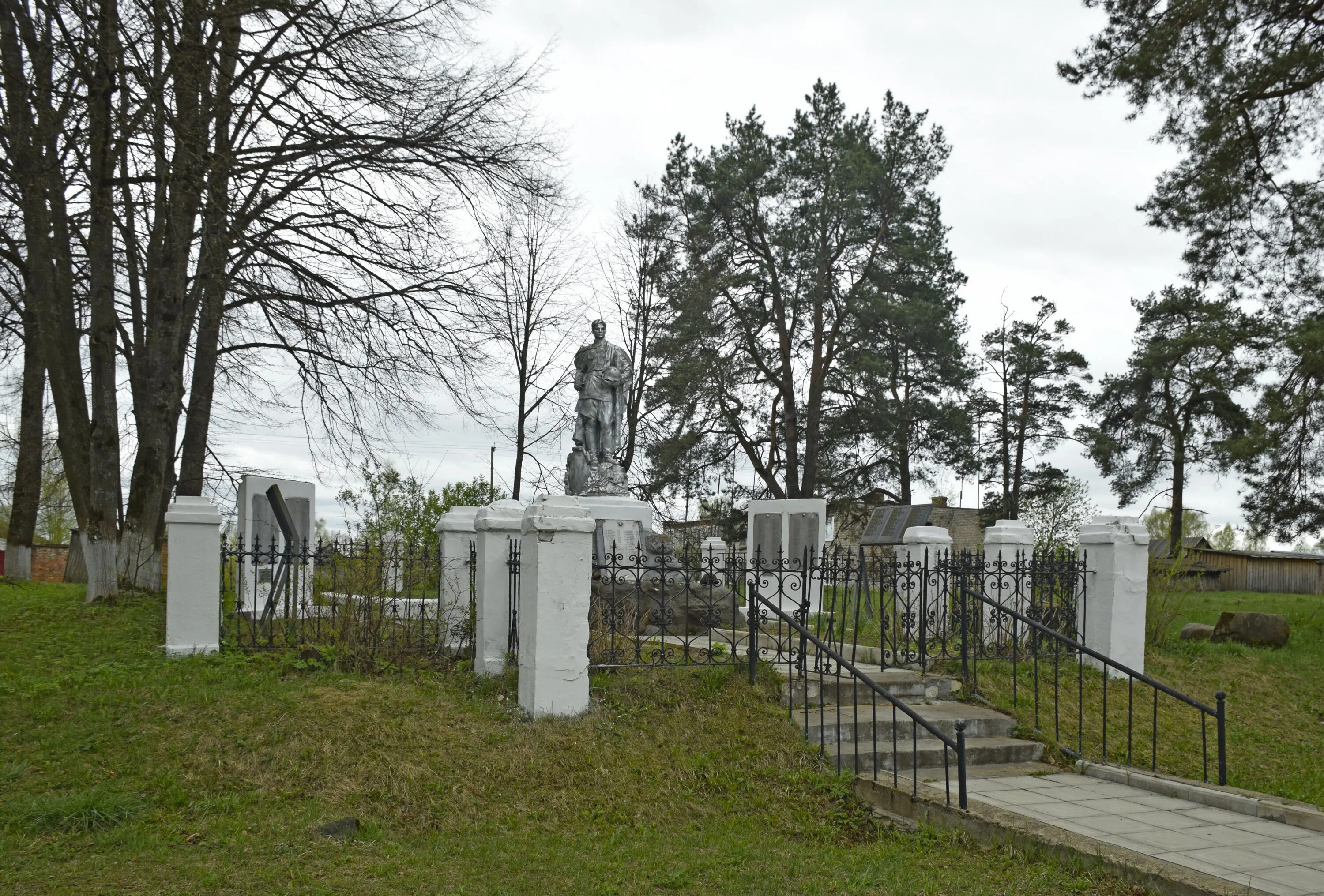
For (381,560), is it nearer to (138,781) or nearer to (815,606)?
(138,781)

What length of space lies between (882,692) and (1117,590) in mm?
5248

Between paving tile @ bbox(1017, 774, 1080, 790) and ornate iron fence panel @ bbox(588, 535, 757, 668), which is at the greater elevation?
ornate iron fence panel @ bbox(588, 535, 757, 668)

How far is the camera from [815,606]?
604 inches

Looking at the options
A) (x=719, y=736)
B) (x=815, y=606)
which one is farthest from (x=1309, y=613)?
(x=719, y=736)

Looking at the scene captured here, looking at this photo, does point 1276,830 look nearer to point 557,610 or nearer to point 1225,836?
point 1225,836

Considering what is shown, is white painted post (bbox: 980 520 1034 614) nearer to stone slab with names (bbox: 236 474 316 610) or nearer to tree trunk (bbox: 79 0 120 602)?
stone slab with names (bbox: 236 474 316 610)

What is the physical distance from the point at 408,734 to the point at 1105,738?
583 cm

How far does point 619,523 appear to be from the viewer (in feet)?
44.5

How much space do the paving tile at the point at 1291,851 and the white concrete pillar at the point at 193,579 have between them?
775 cm

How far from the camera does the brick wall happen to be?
81.9 ft

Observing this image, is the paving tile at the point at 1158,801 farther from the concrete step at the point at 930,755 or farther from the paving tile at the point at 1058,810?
the concrete step at the point at 930,755

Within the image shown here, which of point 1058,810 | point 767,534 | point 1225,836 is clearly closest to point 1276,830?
point 1225,836

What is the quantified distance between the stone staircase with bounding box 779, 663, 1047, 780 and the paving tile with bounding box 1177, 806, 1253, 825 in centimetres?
130

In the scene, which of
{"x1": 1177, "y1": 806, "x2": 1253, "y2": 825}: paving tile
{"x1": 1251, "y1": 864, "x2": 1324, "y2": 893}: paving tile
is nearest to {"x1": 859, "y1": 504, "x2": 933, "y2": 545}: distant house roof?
{"x1": 1177, "y1": 806, "x2": 1253, "y2": 825}: paving tile
